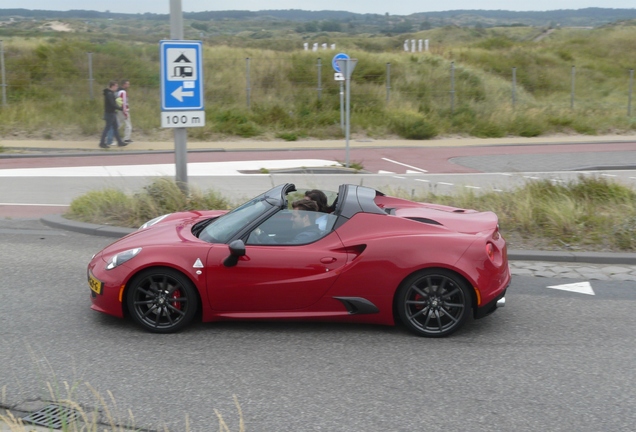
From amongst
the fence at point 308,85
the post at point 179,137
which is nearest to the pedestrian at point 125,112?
the fence at point 308,85

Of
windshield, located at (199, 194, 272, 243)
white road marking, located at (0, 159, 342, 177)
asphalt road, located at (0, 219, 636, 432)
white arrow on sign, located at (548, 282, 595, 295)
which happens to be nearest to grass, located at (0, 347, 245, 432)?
asphalt road, located at (0, 219, 636, 432)

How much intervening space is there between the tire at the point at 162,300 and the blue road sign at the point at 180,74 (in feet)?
16.0

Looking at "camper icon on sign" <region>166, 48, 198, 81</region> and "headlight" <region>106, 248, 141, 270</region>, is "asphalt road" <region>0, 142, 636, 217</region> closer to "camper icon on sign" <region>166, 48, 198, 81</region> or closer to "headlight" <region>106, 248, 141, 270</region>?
"camper icon on sign" <region>166, 48, 198, 81</region>

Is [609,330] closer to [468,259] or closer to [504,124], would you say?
[468,259]

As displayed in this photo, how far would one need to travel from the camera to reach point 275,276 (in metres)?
6.51

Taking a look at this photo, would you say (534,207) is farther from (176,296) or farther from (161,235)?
(176,296)

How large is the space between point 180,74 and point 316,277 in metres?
5.43

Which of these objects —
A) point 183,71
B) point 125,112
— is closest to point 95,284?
point 183,71

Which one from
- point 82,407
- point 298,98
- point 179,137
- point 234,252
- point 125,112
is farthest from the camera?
point 298,98

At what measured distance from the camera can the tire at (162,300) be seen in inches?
258

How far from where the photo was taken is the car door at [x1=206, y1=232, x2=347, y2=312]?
6.52m

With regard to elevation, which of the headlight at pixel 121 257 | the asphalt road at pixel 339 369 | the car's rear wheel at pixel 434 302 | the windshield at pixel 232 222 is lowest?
the asphalt road at pixel 339 369

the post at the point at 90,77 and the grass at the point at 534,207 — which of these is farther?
the post at the point at 90,77

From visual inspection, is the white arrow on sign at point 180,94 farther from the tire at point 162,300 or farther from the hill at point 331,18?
the hill at point 331,18
